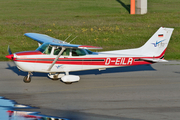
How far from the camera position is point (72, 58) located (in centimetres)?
1312

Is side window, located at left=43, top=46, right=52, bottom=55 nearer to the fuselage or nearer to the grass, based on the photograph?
the fuselage

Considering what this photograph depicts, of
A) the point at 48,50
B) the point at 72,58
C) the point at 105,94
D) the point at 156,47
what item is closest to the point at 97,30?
the point at 156,47

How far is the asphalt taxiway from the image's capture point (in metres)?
9.29

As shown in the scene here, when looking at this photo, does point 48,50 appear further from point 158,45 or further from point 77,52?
point 158,45

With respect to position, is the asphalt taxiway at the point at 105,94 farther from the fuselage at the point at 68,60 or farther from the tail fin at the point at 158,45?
the tail fin at the point at 158,45

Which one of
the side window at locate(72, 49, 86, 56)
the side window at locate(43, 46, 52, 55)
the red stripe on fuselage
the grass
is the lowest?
the grass

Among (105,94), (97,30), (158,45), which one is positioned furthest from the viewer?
(97,30)

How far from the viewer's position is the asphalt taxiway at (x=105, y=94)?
30.5 ft

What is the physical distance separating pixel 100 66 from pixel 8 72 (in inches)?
210

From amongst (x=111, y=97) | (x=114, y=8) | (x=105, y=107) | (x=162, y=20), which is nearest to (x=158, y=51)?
(x=111, y=97)

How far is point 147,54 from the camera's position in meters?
14.0

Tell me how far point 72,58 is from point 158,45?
421 cm

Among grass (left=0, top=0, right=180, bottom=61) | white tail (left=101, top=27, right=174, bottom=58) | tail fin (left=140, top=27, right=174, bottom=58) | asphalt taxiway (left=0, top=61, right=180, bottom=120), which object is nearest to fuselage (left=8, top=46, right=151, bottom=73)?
white tail (left=101, top=27, right=174, bottom=58)

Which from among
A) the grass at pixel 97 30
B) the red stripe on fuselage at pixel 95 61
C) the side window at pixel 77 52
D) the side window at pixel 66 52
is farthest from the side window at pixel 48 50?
the grass at pixel 97 30
